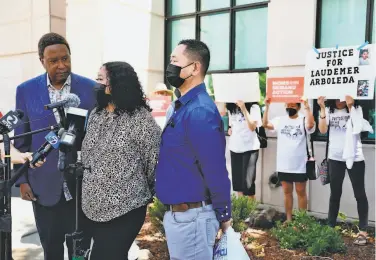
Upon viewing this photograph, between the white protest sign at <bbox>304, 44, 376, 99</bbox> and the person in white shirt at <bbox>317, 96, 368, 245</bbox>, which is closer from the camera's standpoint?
the white protest sign at <bbox>304, 44, 376, 99</bbox>

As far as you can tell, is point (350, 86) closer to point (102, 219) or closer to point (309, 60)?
point (309, 60)

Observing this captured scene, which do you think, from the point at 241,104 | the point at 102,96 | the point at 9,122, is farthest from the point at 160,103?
the point at 9,122

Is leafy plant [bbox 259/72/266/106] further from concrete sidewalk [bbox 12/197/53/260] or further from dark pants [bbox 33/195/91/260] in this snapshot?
dark pants [bbox 33/195/91/260]

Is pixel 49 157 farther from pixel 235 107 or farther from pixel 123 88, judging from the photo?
pixel 235 107

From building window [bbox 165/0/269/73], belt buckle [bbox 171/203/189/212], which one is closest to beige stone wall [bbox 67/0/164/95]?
building window [bbox 165/0/269/73]

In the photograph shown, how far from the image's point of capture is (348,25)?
6.27m

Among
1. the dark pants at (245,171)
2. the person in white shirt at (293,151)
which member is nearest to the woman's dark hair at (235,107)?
the person in white shirt at (293,151)

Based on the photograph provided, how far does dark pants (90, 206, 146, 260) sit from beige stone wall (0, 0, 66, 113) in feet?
22.3

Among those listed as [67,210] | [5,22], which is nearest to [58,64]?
[67,210]

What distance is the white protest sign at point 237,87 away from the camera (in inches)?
226

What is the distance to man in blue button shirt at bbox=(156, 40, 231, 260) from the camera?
235 cm

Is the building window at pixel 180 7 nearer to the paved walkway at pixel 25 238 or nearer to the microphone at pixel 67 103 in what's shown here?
the paved walkway at pixel 25 238

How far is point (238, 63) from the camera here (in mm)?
7605

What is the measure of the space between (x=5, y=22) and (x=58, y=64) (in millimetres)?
7360
